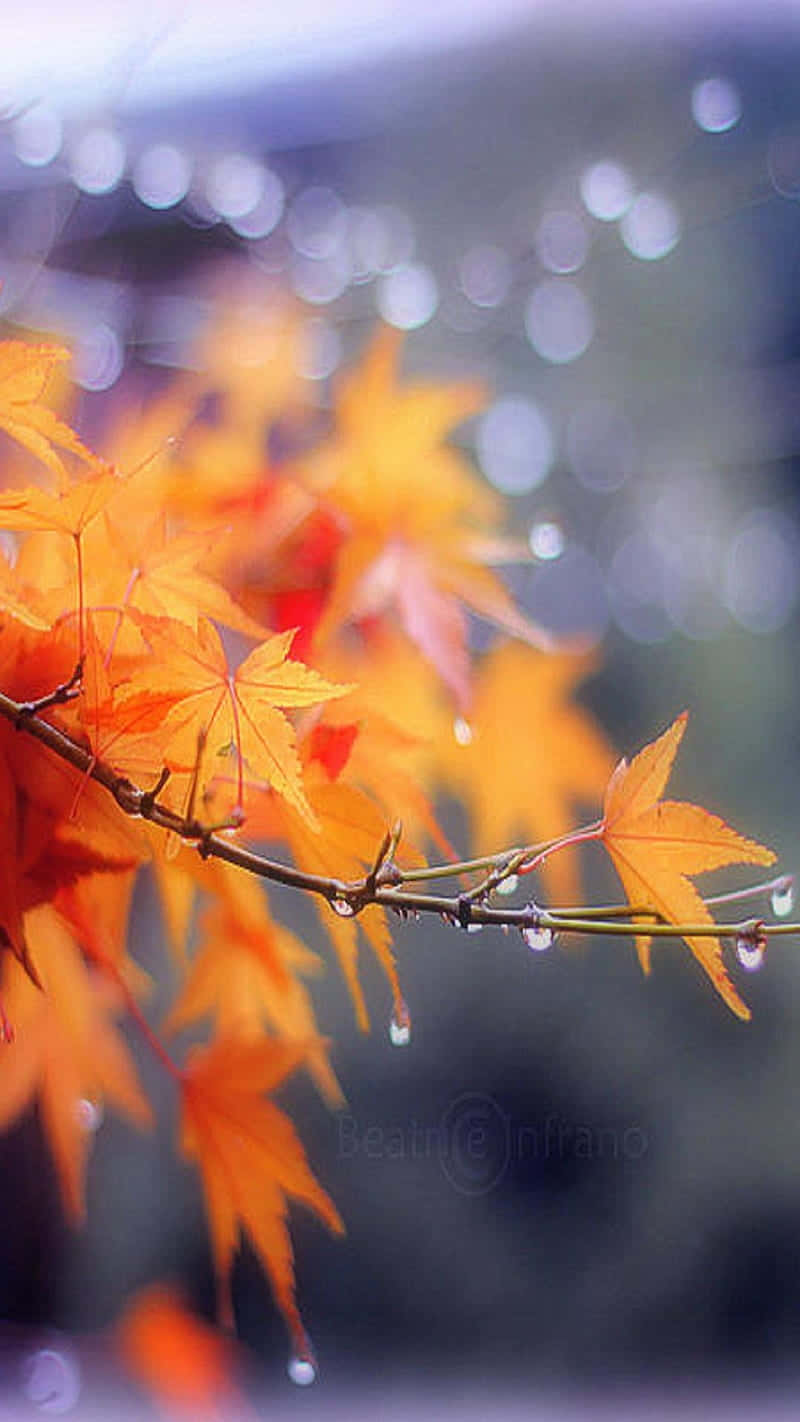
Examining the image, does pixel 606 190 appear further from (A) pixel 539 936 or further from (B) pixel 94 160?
(A) pixel 539 936

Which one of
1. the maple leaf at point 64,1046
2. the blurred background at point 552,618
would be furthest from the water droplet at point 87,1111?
the blurred background at point 552,618

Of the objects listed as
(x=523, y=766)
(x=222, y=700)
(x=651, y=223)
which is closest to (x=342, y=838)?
(x=222, y=700)

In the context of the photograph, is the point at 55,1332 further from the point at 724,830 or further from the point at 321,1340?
the point at 724,830

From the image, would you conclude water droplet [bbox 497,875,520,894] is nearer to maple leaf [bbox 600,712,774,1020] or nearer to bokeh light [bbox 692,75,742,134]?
maple leaf [bbox 600,712,774,1020]

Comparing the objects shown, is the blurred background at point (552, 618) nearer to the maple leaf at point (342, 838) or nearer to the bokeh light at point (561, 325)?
the bokeh light at point (561, 325)

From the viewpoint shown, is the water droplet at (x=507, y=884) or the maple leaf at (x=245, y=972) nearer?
the water droplet at (x=507, y=884)

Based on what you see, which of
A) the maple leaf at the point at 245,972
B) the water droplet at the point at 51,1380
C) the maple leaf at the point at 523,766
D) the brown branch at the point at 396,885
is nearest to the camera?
the brown branch at the point at 396,885

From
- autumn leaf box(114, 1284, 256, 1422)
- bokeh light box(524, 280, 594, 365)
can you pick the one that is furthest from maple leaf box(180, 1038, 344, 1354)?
bokeh light box(524, 280, 594, 365)

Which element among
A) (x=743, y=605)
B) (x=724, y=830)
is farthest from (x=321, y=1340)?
(x=724, y=830)
